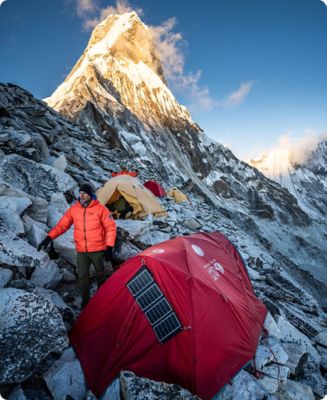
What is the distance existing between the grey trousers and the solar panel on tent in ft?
3.12

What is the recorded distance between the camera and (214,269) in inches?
177

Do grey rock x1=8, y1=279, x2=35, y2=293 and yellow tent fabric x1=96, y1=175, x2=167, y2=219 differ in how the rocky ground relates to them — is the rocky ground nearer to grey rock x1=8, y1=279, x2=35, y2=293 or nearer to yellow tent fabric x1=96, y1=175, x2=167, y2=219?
grey rock x1=8, y1=279, x2=35, y2=293

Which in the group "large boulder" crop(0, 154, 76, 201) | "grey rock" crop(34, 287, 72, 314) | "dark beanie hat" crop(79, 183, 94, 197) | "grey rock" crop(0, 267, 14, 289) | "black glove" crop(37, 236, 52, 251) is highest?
"dark beanie hat" crop(79, 183, 94, 197)

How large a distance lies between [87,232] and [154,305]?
1.71 meters

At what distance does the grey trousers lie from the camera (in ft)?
15.1

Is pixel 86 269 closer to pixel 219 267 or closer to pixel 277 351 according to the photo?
pixel 219 267

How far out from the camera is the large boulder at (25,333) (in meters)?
2.79

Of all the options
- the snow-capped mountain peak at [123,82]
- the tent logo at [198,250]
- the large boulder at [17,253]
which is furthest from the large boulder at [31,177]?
Result: the snow-capped mountain peak at [123,82]

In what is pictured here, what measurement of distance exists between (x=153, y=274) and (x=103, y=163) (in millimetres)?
12163

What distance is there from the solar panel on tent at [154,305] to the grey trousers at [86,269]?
0.95 metres

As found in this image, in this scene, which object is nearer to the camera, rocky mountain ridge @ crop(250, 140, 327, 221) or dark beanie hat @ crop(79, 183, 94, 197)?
dark beanie hat @ crop(79, 183, 94, 197)

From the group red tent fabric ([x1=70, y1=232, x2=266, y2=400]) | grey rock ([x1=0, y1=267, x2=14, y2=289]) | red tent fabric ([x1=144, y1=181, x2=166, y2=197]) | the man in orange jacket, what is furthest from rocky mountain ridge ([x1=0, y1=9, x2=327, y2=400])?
red tent fabric ([x1=144, y1=181, x2=166, y2=197])

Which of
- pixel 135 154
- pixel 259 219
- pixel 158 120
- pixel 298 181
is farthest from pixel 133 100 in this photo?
pixel 298 181

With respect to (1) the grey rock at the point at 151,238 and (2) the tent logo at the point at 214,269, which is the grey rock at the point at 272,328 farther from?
(1) the grey rock at the point at 151,238
